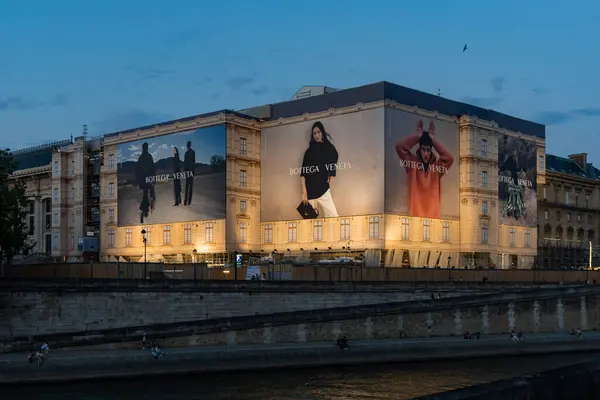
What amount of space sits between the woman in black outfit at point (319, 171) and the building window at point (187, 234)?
16129 millimetres

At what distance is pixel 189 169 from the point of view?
10375 cm

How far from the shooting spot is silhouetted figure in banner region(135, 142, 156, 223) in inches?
4264

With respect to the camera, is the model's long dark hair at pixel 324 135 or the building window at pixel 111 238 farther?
the building window at pixel 111 238

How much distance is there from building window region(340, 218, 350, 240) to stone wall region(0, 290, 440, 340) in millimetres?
34350

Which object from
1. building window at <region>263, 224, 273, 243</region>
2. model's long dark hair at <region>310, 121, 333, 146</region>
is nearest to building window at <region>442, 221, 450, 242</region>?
model's long dark hair at <region>310, 121, 333, 146</region>

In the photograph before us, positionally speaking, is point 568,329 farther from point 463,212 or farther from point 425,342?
point 463,212

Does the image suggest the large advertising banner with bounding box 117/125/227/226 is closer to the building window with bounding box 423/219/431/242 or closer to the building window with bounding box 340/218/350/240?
the building window with bounding box 340/218/350/240

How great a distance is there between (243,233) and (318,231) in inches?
407

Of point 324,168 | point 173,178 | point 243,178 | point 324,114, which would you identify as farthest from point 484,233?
point 173,178

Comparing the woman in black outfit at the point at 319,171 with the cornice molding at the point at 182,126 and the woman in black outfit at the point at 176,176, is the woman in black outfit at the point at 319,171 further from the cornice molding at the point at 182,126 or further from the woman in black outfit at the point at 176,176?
the woman in black outfit at the point at 176,176

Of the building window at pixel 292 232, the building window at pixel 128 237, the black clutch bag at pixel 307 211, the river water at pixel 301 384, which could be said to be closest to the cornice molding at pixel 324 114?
the black clutch bag at pixel 307 211

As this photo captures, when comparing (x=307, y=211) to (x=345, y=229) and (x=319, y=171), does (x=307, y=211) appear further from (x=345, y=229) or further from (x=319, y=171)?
(x=345, y=229)

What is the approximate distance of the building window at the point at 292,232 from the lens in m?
101

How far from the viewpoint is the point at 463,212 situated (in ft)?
337
